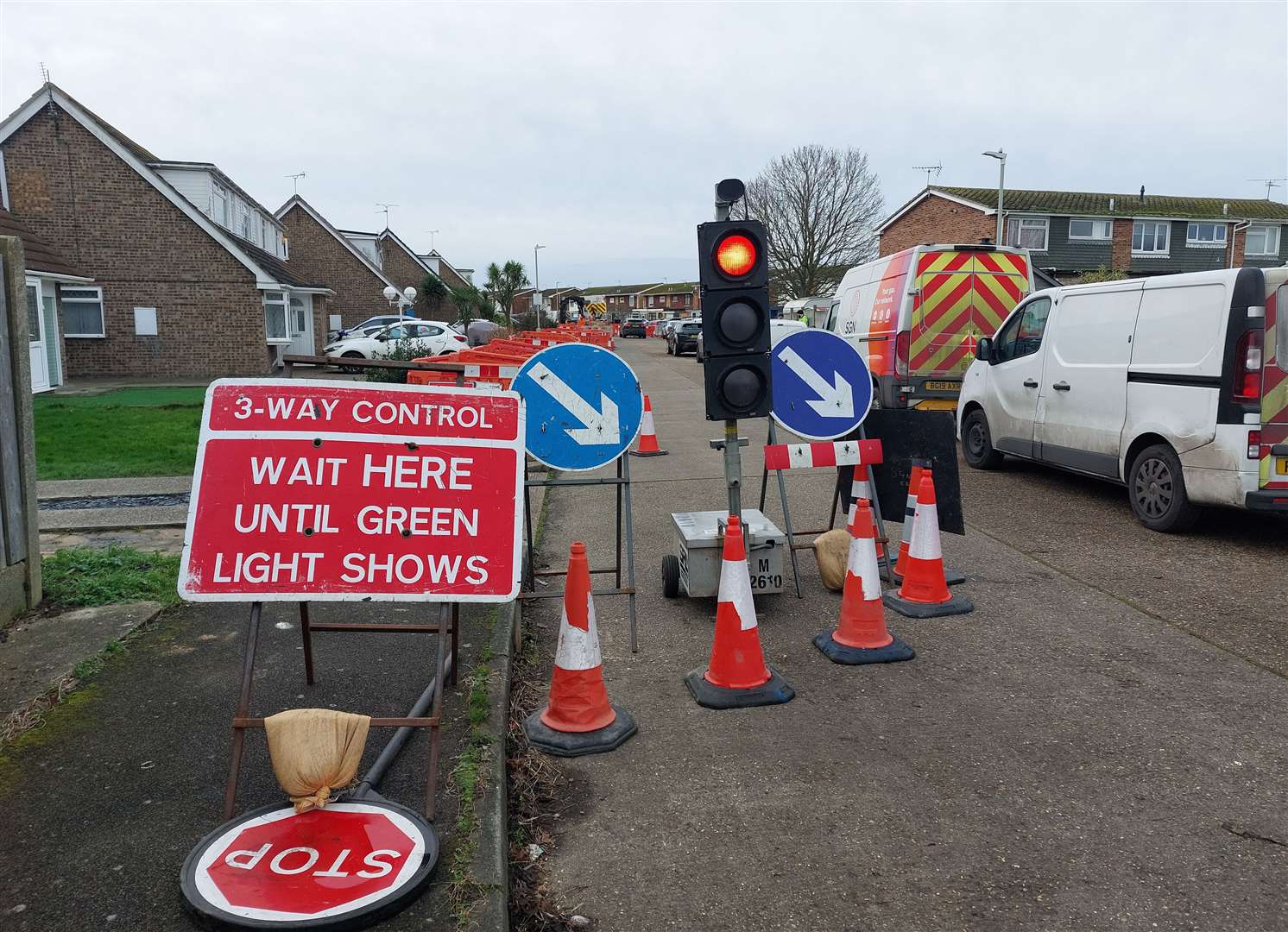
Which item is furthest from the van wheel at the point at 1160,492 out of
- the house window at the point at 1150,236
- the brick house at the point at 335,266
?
the house window at the point at 1150,236

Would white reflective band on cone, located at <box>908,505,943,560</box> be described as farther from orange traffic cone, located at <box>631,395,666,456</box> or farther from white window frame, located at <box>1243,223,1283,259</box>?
white window frame, located at <box>1243,223,1283,259</box>

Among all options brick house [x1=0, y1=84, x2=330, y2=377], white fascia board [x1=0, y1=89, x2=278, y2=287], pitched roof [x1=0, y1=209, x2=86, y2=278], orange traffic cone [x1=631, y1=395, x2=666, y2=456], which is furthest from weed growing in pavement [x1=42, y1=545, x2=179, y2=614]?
white fascia board [x1=0, y1=89, x2=278, y2=287]

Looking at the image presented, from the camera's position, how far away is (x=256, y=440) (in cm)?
356

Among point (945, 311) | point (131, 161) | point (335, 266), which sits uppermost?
point (131, 161)

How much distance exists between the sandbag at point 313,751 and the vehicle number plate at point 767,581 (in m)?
3.06

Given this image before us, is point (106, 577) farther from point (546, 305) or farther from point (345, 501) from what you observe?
point (546, 305)

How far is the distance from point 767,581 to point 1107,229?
5302 cm

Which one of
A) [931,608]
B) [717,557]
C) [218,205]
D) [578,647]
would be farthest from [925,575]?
[218,205]

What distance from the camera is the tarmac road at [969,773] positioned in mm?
2902

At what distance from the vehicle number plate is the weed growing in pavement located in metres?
3.42

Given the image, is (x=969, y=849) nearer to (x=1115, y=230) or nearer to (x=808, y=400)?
(x=808, y=400)

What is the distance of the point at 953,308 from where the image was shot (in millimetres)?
12477

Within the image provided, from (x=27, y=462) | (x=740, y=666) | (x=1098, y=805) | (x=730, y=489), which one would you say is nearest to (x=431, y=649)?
(x=740, y=666)

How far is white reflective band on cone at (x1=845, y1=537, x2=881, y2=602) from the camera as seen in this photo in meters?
4.99
